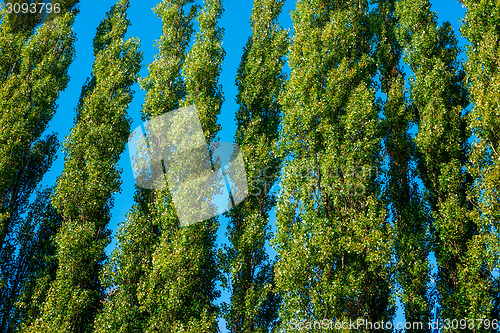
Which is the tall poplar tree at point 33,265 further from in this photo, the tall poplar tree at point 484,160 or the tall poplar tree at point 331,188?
the tall poplar tree at point 484,160

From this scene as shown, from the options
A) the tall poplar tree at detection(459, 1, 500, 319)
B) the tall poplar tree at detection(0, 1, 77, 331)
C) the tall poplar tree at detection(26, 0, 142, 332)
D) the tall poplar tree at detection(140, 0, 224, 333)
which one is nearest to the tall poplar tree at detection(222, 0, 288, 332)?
the tall poplar tree at detection(140, 0, 224, 333)

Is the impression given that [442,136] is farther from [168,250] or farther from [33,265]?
[33,265]

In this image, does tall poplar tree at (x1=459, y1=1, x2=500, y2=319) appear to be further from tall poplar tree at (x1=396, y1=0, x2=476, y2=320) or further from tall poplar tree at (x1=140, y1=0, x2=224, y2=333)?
tall poplar tree at (x1=140, y1=0, x2=224, y2=333)

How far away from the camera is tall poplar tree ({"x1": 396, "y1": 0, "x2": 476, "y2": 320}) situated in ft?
47.4

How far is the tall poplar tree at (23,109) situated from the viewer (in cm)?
1906

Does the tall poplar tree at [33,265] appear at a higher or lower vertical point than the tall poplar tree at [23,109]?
lower

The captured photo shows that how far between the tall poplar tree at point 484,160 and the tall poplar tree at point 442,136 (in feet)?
1.68

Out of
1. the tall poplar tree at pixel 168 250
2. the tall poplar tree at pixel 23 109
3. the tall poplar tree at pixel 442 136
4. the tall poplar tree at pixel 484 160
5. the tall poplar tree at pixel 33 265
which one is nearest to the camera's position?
the tall poplar tree at pixel 484 160

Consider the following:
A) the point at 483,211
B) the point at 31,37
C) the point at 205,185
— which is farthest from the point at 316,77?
the point at 31,37

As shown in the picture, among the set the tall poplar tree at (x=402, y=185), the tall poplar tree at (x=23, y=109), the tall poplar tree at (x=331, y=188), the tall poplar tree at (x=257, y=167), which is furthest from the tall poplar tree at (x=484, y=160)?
→ the tall poplar tree at (x=23, y=109)

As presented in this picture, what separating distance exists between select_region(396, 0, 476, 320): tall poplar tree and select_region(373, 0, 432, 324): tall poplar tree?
0.49 meters

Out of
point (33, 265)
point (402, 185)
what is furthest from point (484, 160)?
point (33, 265)

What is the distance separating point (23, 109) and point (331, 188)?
16.0 metres

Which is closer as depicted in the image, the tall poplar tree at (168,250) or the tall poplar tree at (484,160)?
the tall poplar tree at (484,160)
